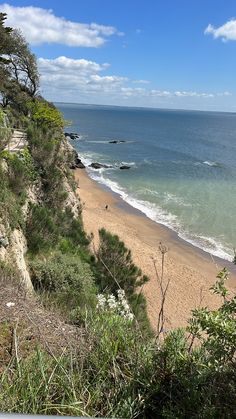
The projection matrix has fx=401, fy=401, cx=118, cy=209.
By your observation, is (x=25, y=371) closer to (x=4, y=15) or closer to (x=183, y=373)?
(x=183, y=373)

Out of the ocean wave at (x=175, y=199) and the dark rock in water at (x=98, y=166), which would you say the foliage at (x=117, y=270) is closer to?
the ocean wave at (x=175, y=199)

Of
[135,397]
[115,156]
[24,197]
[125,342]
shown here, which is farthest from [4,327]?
[115,156]

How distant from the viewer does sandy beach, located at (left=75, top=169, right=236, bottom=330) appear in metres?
19.2

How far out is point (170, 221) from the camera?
1321 inches

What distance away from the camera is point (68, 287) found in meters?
10.4

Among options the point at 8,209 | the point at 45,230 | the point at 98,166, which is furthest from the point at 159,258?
the point at 98,166

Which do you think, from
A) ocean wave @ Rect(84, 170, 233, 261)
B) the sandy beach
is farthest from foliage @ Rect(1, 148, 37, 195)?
ocean wave @ Rect(84, 170, 233, 261)

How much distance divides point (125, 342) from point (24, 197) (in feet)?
32.3

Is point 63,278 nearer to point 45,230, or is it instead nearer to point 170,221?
point 45,230

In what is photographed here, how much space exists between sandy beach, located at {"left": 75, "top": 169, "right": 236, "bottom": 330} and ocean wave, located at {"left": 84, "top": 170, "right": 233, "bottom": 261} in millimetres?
703

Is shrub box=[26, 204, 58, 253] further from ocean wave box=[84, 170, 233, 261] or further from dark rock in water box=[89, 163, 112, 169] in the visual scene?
dark rock in water box=[89, 163, 112, 169]

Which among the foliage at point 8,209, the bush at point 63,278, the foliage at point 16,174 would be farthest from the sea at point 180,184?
the foliage at point 8,209

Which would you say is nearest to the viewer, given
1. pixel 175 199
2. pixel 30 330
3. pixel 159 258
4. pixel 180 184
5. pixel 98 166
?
pixel 30 330

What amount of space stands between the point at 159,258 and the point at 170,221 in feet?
28.5
